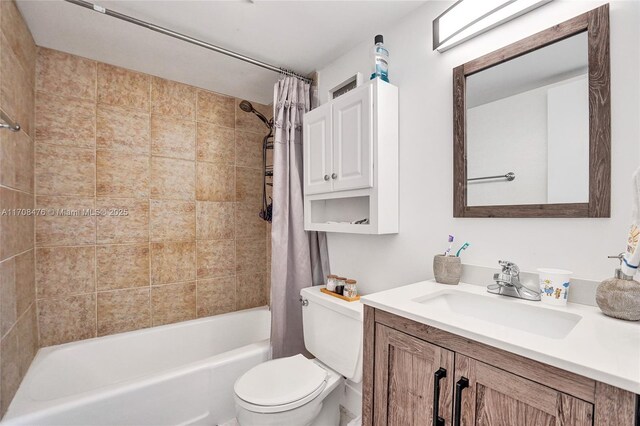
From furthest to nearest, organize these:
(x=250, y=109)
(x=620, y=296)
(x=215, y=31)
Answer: (x=250, y=109) < (x=215, y=31) < (x=620, y=296)

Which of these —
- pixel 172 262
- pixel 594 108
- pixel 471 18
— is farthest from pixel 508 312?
pixel 172 262

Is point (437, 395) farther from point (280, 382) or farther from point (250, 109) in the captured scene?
point (250, 109)

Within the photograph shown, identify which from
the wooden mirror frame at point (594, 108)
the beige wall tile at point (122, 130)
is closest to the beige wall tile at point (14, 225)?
the beige wall tile at point (122, 130)

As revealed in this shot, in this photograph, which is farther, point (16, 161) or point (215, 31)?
point (215, 31)

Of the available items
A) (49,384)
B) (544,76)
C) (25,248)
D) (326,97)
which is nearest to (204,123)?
(326,97)

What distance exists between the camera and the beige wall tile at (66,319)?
186cm

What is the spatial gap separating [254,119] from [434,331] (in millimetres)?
2390

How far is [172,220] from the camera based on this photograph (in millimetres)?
2311

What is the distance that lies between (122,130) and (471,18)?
2231 millimetres

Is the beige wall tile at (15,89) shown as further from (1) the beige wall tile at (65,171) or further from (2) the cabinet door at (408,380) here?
(2) the cabinet door at (408,380)

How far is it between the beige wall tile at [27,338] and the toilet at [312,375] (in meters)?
1.16

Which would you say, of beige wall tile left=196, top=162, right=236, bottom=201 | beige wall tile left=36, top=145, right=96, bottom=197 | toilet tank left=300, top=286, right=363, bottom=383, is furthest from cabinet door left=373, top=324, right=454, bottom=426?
beige wall tile left=36, top=145, right=96, bottom=197

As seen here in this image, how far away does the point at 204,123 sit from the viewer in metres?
2.46

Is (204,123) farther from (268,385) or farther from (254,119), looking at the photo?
(268,385)
